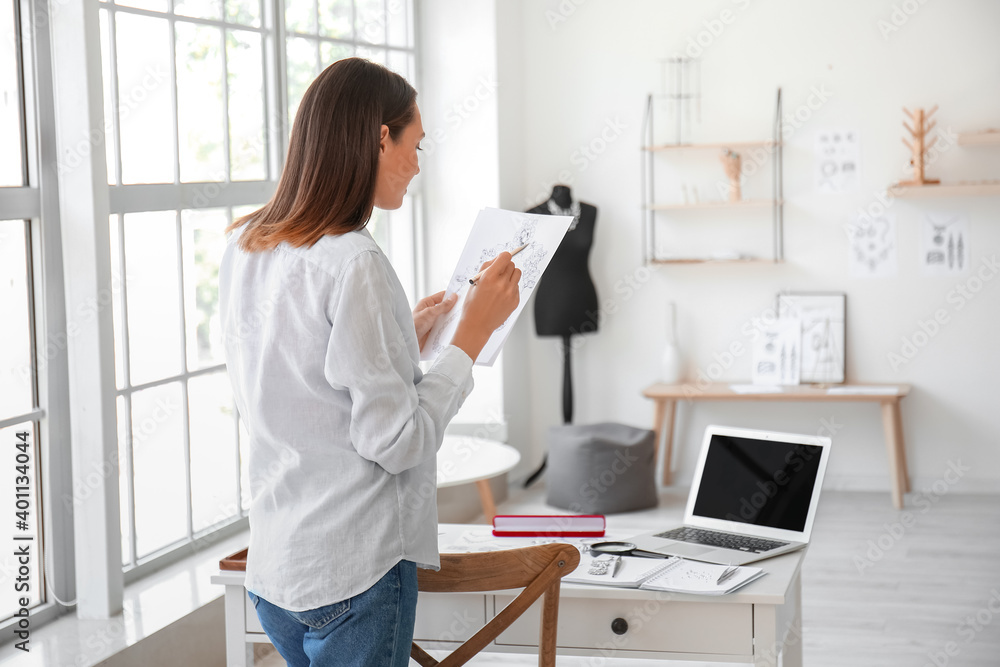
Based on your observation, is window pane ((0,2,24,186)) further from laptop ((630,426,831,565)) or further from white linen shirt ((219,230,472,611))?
laptop ((630,426,831,565))

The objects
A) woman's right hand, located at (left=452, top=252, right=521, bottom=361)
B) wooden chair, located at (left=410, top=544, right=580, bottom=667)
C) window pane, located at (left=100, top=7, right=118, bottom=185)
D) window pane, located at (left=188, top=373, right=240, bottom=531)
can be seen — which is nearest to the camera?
woman's right hand, located at (left=452, top=252, right=521, bottom=361)

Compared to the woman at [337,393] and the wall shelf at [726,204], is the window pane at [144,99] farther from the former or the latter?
the wall shelf at [726,204]

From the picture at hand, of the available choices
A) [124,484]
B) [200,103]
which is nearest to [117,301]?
[124,484]

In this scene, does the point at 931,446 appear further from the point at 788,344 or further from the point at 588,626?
the point at 588,626

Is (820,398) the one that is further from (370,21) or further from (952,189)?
(370,21)

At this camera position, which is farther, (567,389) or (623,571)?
(567,389)

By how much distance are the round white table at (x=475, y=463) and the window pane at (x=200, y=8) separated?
178cm

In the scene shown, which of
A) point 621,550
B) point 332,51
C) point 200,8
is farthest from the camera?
point 332,51

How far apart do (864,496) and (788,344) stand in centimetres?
85

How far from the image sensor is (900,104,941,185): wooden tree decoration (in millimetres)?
4938

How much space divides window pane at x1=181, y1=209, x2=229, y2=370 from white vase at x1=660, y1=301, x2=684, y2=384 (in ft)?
8.53

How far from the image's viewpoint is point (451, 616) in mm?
1879

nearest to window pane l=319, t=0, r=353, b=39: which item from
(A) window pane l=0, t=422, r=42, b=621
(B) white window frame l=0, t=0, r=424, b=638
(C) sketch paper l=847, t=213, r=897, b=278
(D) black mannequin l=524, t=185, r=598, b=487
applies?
(D) black mannequin l=524, t=185, r=598, b=487

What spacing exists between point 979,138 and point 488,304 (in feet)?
13.4
